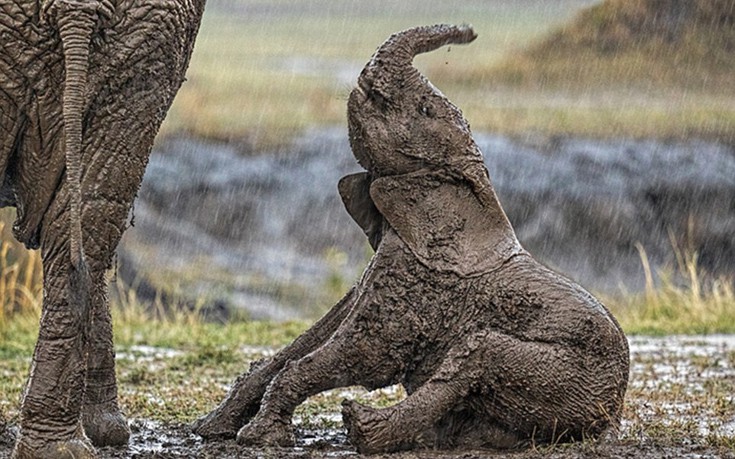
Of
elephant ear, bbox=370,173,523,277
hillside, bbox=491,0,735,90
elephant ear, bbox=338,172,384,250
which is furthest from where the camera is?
hillside, bbox=491,0,735,90

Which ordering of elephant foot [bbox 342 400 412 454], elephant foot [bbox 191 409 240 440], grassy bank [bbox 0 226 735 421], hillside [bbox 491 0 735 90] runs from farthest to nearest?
hillside [bbox 491 0 735 90] → grassy bank [bbox 0 226 735 421] → elephant foot [bbox 191 409 240 440] → elephant foot [bbox 342 400 412 454]

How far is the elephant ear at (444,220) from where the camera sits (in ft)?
20.8

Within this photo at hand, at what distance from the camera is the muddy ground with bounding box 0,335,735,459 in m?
6.09

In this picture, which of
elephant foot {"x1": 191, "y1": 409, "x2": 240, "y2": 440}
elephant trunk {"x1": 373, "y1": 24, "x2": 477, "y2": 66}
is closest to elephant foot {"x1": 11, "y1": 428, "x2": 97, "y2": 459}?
elephant foot {"x1": 191, "y1": 409, "x2": 240, "y2": 440}

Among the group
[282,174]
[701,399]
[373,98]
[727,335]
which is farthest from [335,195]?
[373,98]

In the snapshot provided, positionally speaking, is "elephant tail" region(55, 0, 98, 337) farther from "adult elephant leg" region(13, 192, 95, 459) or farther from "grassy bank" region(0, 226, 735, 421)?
"grassy bank" region(0, 226, 735, 421)

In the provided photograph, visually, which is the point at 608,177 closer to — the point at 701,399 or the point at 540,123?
the point at 540,123

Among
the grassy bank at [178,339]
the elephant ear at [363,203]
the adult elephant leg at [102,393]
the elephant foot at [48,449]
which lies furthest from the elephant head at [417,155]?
the grassy bank at [178,339]

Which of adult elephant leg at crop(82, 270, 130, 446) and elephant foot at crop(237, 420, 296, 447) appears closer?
elephant foot at crop(237, 420, 296, 447)

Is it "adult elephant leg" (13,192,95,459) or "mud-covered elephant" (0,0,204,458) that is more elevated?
"mud-covered elephant" (0,0,204,458)

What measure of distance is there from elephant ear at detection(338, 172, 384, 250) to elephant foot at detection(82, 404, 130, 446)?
1.48 meters

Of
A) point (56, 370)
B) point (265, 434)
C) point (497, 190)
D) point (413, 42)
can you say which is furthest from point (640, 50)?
point (56, 370)

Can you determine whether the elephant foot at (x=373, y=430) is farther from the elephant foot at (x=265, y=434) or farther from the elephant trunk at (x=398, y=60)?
the elephant trunk at (x=398, y=60)

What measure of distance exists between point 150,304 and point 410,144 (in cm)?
1107
